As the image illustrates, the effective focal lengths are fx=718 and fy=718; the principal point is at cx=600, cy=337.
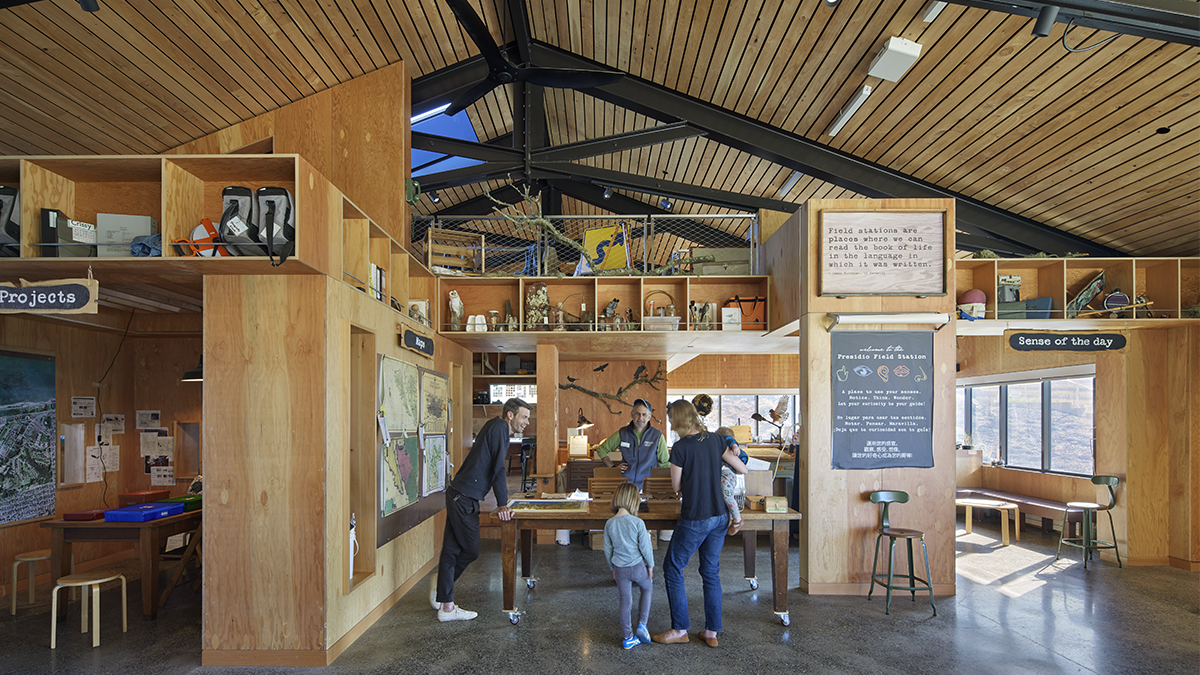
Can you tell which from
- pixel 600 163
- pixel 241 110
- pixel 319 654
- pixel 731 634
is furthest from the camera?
pixel 600 163

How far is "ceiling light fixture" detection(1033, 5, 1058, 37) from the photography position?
190 inches

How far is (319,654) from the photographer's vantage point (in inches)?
184

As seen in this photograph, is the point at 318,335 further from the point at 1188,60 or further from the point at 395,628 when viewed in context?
the point at 1188,60

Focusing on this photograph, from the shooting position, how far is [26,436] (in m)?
6.68

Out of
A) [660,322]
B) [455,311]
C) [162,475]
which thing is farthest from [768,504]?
[162,475]

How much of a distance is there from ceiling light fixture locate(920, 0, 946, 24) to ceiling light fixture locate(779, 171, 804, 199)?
13.7ft

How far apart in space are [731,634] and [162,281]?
4.88 m

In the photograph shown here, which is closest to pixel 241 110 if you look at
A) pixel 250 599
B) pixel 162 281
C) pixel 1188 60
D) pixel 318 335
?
pixel 162 281

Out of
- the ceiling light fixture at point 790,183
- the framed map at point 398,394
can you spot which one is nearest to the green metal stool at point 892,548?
the framed map at point 398,394

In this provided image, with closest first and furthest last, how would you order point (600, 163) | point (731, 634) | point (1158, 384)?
point (731, 634)
point (1158, 384)
point (600, 163)

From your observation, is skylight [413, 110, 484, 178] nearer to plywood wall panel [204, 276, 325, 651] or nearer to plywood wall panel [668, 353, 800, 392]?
plywood wall panel [204, 276, 325, 651]

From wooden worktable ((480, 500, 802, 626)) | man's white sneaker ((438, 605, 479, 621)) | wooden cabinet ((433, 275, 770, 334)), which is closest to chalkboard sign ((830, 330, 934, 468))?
wooden worktable ((480, 500, 802, 626))

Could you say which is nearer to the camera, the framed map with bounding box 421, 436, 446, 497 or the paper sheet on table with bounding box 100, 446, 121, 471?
the framed map with bounding box 421, 436, 446, 497

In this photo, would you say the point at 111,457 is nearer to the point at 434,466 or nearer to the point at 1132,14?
the point at 434,466
